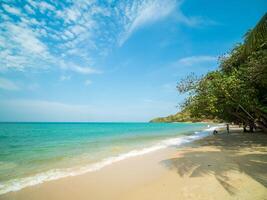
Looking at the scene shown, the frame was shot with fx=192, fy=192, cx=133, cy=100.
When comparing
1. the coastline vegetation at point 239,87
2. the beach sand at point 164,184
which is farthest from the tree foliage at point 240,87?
the beach sand at point 164,184

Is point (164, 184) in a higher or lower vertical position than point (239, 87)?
lower

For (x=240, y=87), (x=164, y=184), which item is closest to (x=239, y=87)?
(x=240, y=87)

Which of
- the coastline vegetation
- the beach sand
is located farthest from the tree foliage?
the beach sand

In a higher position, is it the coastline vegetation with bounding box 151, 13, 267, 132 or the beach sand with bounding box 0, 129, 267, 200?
the coastline vegetation with bounding box 151, 13, 267, 132

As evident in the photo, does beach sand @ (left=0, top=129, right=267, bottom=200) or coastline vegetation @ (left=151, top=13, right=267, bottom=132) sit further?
coastline vegetation @ (left=151, top=13, right=267, bottom=132)

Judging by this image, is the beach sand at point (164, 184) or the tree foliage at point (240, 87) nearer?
the beach sand at point (164, 184)

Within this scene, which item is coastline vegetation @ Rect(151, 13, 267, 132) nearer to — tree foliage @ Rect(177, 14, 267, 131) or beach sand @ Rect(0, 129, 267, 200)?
tree foliage @ Rect(177, 14, 267, 131)

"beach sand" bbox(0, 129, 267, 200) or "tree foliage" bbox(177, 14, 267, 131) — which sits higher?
"tree foliage" bbox(177, 14, 267, 131)

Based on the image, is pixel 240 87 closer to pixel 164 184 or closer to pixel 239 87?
pixel 239 87

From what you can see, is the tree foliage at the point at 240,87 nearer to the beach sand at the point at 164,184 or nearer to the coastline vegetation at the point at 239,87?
the coastline vegetation at the point at 239,87

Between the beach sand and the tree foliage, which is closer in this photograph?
the beach sand

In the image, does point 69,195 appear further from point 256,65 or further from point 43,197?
point 256,65

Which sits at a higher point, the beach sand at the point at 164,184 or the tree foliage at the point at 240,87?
the tree foliage at the point at 240,87

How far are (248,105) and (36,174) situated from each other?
1337 centimetres
